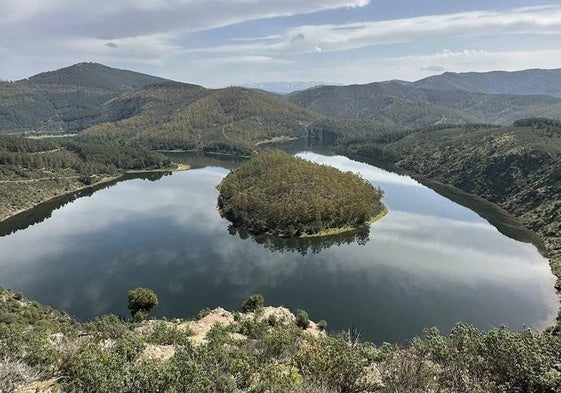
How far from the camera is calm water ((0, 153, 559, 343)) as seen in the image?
79812 mm

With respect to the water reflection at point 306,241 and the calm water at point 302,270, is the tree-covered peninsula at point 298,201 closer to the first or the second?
the water reflection at point 306,241

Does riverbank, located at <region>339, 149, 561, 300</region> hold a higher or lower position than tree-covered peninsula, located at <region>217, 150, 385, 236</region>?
lower

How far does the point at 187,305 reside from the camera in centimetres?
8038

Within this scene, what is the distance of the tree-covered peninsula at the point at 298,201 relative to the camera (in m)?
125

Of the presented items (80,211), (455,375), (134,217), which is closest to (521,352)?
(455,375)

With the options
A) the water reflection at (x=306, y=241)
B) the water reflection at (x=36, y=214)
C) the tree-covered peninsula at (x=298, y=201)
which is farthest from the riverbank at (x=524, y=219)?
the water reflection at (x=36, y=214)

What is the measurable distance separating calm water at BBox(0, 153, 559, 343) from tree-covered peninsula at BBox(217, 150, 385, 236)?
5.82 m

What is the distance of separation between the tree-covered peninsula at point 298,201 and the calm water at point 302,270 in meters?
5.82

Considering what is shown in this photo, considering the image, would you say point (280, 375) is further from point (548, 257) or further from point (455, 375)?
point (548, 257)

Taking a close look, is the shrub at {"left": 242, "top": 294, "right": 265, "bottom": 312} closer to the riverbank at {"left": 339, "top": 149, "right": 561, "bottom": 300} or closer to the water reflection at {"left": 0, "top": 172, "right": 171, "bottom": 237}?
the riverbank at {"left": 339, "top": 149, "right": 561, "bottom": 300}

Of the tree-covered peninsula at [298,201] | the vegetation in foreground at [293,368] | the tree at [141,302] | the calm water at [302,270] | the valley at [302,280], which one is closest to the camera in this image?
the vegetation in foreground at [293,368]

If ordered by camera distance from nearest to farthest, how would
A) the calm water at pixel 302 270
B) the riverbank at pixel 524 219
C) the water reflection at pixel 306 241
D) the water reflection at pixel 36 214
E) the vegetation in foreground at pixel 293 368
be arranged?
1. the vegetation in foreground at pixel 293 368
2. the calm water at pixel 302 270
3. the riverbank at pixel 524 219
4. the water reflection at pixel 306 241
5. the water reflection at pixel 36 214

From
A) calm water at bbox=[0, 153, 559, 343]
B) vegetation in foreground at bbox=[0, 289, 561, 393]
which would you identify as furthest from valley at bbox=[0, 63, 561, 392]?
calm water at bbox=[0, 153, 559, 343]

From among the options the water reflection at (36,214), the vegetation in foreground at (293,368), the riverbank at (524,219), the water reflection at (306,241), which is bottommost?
the riverbank at (524,219)
